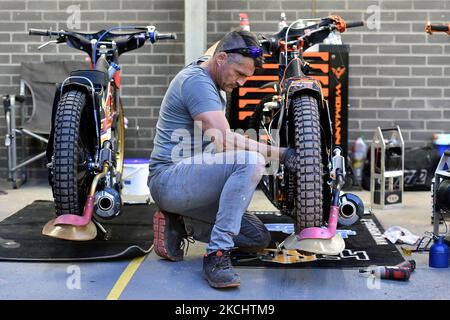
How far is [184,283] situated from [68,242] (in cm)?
112

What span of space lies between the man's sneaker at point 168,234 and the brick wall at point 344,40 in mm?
3361

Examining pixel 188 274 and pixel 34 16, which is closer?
pixel 188 274

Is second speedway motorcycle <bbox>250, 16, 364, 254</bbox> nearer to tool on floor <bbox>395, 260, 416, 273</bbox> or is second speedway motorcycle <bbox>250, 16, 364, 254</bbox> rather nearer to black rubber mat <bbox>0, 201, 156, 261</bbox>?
tool on floor <bbox>395, 260, 416, 273</bbox>

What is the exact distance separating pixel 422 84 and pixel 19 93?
401 centimetres

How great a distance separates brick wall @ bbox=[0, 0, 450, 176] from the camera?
7633 mm

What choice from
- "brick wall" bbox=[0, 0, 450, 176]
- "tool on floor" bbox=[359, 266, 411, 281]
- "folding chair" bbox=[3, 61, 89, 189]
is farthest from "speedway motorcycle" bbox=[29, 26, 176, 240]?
"brick wall" bbox=[0, 0, 450, 176]

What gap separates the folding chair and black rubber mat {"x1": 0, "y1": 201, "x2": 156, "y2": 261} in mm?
1527

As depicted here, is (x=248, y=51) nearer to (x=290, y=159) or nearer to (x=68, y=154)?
(x=290, y=159)

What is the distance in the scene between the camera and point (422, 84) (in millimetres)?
7695

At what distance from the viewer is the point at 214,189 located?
4090mm

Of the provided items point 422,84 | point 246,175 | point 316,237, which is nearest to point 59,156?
point 246,175

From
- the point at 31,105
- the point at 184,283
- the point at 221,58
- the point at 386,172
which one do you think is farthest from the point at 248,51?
the point at 31,105
